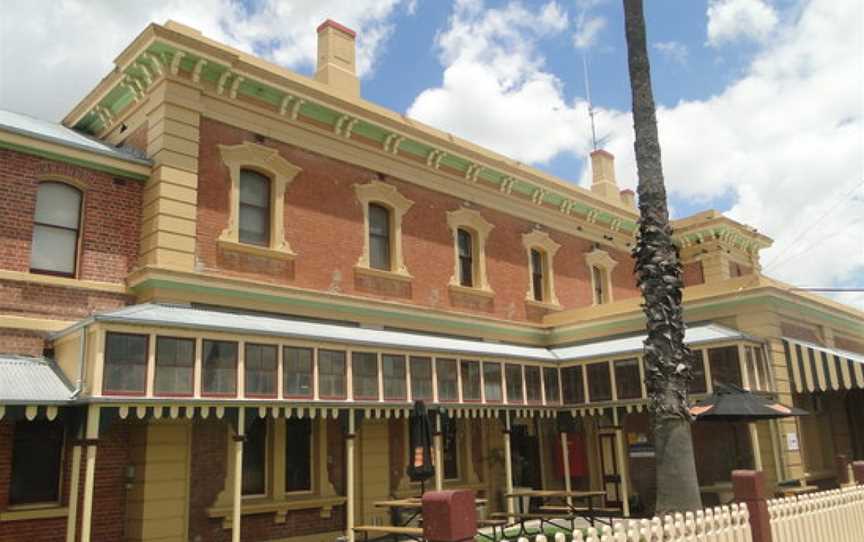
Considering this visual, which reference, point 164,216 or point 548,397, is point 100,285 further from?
point 548,397

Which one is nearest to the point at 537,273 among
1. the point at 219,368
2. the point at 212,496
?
the point at 212,496

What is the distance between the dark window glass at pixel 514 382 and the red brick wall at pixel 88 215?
9242 mm

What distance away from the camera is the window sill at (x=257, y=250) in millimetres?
15391

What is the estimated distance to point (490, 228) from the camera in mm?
22188

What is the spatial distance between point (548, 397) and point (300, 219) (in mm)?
8159

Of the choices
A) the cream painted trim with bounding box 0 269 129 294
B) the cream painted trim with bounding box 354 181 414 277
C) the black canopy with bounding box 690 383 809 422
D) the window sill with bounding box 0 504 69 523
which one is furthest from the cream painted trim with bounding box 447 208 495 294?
the window sill with bounding box 0 504 69 523

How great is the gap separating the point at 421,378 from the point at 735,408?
21.6 ft

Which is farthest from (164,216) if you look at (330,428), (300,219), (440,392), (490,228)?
(490,228)

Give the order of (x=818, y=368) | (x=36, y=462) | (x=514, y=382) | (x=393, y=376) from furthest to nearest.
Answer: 1. (x=818, y=368)
2. (x=514, y=382)
3. (x=393, y=376)
4. (x=36, y=462)

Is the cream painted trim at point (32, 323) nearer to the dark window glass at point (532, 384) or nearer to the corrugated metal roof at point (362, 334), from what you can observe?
the corrugated metal roof at point (362, 334)

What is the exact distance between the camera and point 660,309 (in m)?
11.5

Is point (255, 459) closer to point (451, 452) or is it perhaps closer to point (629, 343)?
point (451, 452)

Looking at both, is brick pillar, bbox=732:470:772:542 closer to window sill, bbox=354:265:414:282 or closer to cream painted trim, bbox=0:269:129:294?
window sill, bbox=354:265:414:282

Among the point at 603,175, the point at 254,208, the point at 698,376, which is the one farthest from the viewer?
the point at 603,175
